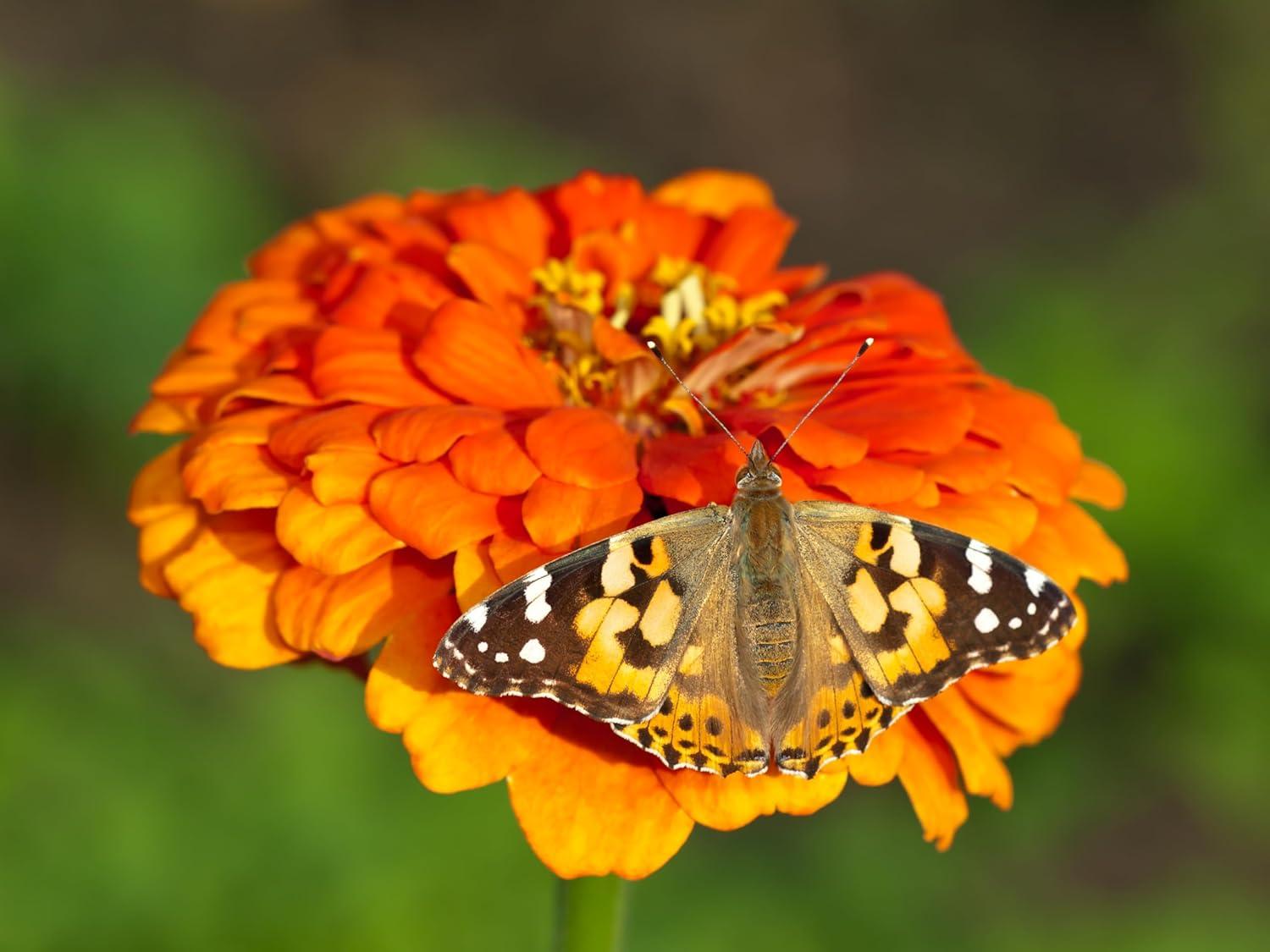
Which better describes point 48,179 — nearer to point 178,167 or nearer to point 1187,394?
point 178,167

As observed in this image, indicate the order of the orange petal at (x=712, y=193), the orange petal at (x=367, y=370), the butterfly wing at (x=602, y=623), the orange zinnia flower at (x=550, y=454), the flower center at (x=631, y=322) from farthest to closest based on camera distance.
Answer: the orange petal at (x=712, y=193), the flower center at (x=631, y=322), the orange petal at (x=367, y=370), the orange zinnia flower at (x=550, y=454), the butterfly wing at (x=602, y=623)

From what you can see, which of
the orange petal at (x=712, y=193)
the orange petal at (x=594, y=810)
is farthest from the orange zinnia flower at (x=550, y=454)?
the orange petal at (x=712, y=193)

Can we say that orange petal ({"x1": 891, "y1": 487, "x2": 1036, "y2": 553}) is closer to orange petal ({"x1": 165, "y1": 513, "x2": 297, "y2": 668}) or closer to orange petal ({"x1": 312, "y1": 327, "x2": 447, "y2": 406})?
orange petal ({"x1": 312, "y1": 327, "x2": 447, "y2": 406})

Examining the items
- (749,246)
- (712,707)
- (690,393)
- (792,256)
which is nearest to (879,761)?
(712,707)

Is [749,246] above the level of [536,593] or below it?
above

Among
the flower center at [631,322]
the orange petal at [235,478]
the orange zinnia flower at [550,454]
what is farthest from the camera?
the flower center at [631,322]

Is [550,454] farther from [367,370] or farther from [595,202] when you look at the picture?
[595,202]

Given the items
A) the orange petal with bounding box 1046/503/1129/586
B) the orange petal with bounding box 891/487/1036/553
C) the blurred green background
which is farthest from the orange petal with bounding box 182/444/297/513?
the blurred green background

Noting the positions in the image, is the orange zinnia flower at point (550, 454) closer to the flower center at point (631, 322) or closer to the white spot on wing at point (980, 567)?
the flower center at point (631, 322)
